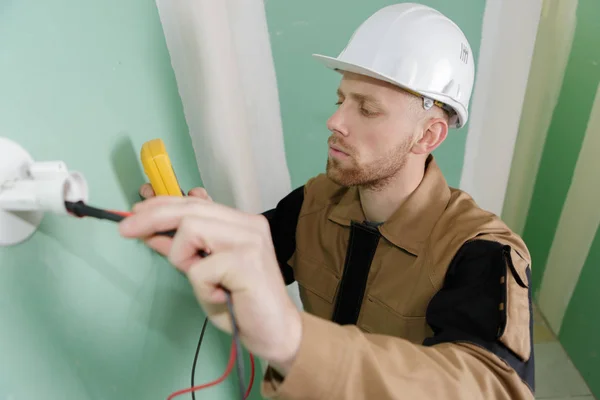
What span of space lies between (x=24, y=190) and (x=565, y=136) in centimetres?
184

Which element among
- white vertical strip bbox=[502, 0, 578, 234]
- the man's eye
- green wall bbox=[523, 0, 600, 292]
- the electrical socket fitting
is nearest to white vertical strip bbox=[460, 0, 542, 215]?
white vertical strip bbox=[502, 0, 578, 234]

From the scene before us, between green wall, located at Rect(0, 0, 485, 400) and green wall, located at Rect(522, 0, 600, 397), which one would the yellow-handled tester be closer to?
green wall, located at Rect(0, 0, 485, 400)

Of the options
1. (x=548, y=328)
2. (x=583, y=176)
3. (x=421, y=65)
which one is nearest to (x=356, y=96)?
(x=421, y=65)

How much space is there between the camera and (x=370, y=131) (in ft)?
2.84

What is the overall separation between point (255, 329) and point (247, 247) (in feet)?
0.29

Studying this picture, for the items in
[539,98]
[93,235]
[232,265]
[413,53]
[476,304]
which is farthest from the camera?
[539,98]

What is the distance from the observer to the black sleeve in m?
1.13

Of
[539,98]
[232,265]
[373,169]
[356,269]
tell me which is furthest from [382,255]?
[539,98]

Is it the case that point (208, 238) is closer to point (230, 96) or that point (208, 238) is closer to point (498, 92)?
point (230, 96)

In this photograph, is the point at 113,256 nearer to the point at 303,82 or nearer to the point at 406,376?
the point at 406,376

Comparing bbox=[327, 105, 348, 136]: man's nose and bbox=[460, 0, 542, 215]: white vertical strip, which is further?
bbox=[460, 0, 542, 215]: white vertical strip

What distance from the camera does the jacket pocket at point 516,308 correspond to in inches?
24.3

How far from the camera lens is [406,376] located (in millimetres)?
484

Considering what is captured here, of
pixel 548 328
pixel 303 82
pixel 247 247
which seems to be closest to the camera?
pixel 247 247
